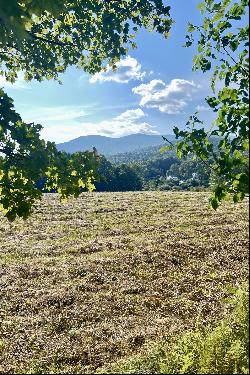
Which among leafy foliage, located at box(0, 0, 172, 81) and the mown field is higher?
leafy foliage, located at box(0, 0, 172, 81)

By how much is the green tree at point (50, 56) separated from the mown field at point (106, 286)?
13.7 feet

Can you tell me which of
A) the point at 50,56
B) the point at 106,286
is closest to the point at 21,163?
the point at 50,56

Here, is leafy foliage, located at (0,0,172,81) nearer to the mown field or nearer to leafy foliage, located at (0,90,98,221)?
leafy foliage, located at (0,90,98,221)

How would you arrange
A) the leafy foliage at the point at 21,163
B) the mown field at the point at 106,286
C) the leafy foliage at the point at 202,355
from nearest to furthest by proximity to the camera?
the leafy foliage at the point at 202,355 → the leafy foliage at the point at 21,163 → the mown field at the point at 106,286

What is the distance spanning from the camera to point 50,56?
44.1ft

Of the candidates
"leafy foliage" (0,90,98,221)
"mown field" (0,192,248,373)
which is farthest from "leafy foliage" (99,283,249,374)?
"leafy foliage" (0,90,98,221)

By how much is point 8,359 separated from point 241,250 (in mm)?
14719

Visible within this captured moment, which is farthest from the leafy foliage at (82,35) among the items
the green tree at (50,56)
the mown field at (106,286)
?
the mown field at (106,286)

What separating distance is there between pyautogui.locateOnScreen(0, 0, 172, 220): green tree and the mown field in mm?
4166

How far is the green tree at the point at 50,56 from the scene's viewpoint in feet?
28.1

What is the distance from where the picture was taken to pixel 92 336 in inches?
477

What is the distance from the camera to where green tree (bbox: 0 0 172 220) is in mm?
8562

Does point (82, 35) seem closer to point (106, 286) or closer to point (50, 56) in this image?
point (50, 56)

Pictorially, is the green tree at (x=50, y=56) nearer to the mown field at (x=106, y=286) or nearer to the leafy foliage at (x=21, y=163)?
the leafy foliage at (x=21, y=163)
